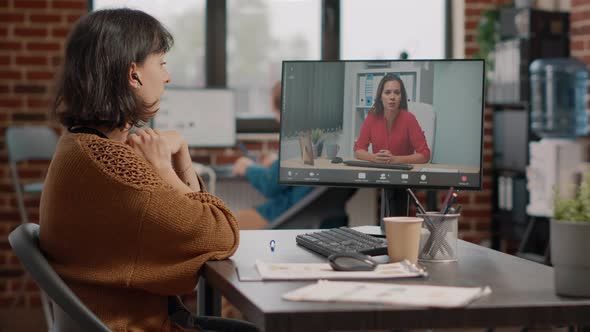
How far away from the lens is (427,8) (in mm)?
5125

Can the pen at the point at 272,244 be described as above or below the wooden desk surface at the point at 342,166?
below

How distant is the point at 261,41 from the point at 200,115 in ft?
2.66

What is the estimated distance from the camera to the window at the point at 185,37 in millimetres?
4824

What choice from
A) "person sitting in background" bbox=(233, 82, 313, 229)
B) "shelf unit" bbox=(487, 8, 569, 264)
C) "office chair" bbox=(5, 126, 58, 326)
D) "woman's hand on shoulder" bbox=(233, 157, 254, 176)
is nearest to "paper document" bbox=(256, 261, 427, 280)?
"person sitting in background" bbox=(233, 82, 313, 229)

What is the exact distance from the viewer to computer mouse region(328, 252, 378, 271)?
4.86 ft

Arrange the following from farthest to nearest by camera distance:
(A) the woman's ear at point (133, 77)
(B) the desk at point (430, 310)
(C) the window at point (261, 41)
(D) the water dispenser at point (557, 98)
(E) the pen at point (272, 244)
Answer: (C) the window at point (261, 41), (D) the water dispenser at point (557, 98), (E) the pen at point (272, 244), (A) the woman's ear at point (133, 77), (B) the desk at point (430, 310)

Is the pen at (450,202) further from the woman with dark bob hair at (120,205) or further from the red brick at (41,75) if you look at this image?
the red brick at (41,75)

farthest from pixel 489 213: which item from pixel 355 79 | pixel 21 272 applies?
pixel 355 79

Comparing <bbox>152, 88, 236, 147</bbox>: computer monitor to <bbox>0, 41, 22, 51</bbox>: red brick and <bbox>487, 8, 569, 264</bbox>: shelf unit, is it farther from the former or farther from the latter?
<bbox>487, 8, 569, 264</bbox>: shelf unit

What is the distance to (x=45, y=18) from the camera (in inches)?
179

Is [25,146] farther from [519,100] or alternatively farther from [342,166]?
[342,166]

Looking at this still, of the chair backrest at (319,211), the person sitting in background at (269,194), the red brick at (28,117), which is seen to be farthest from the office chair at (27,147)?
the chair backrest at (319,211)

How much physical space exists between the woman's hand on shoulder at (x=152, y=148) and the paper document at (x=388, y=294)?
506 millimetres

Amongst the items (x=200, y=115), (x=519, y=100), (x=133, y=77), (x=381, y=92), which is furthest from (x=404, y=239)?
(x=519, y=100)
